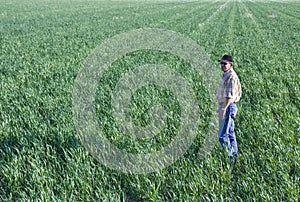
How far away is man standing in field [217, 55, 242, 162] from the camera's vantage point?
16.7 feet

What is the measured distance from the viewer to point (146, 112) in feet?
23.7

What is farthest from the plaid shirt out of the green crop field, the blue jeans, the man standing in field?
the green crop field

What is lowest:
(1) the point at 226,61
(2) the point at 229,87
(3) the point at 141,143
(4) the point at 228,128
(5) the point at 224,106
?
(3) the point at 141,143

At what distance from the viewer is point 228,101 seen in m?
5.09

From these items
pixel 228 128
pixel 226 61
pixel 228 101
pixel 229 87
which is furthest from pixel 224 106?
pixel 226 61

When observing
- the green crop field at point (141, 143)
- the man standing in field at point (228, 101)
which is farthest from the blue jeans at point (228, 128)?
the green crop field at point (141, 143)

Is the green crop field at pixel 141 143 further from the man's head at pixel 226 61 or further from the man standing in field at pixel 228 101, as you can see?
the man's head at pixel 226 61

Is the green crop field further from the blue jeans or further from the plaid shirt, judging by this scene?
the plaid shirt

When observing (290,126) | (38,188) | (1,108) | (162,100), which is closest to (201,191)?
(38,188)

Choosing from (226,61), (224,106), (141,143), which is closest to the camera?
(226,61)

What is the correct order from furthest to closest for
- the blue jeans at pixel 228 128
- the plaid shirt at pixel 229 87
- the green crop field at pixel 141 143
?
the blue jeans at pixel 228 128, the plaid shirt at pixel 229 87, the green crop field at pixel 141 143

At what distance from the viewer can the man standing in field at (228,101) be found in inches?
200

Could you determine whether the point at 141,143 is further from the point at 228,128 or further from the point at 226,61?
the point at 226,61

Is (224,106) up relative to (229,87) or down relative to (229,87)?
down
